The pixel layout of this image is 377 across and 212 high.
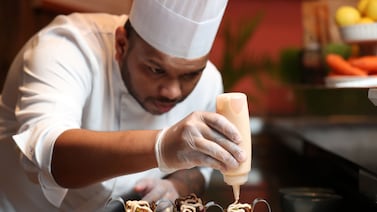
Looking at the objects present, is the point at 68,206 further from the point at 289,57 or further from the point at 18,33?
the point at 289,57

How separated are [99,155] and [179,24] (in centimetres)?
32

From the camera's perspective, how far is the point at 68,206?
141cm

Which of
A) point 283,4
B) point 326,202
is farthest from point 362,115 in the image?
point 283,4

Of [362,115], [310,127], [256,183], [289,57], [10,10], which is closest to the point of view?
[362,115]

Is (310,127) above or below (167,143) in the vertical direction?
below

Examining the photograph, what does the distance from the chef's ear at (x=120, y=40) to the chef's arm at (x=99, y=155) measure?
0.29 metres

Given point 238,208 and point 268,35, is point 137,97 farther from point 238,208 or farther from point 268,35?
point 268,35

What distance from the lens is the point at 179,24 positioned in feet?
3.99

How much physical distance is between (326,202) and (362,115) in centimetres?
20

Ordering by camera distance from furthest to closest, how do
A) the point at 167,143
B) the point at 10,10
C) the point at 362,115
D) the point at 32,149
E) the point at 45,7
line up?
the point at 10,10, the point at 45,7, the point at 362,115, the point at 32,149, the point at 167,143

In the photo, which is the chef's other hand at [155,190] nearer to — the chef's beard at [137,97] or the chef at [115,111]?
the chef at [115,111]

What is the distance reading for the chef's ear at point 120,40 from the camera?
1305 mm

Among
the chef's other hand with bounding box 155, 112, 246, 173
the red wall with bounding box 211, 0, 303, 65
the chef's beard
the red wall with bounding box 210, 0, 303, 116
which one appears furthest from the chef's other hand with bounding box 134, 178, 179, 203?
the red wall with bounding box 211, 0, 303, 65

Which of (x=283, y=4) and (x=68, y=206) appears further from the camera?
(x=283, y=4)
